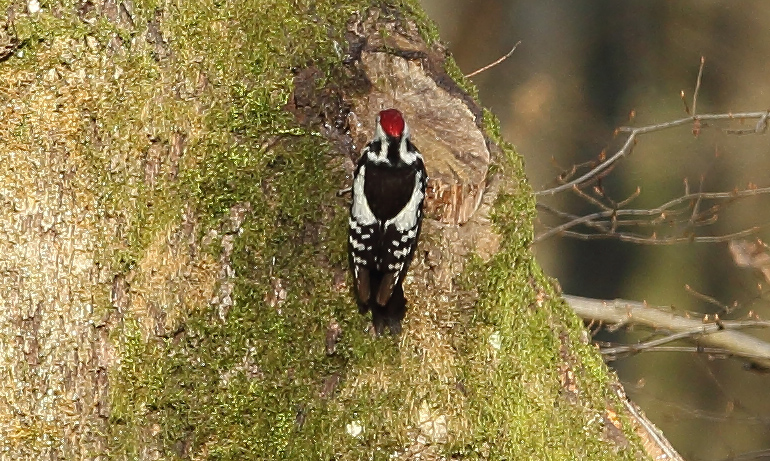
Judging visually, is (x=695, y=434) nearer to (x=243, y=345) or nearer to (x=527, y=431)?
(x=527, y=431)

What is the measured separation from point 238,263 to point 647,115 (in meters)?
6.58

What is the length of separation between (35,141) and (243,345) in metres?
0.70

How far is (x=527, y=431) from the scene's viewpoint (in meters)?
2.17

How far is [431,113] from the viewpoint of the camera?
7.75 ft

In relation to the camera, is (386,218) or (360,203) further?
(386,218)

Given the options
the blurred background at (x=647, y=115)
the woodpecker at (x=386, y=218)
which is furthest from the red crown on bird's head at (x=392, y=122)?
the blurred background at (x=647, y=115)

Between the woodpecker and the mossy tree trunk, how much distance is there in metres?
0.04

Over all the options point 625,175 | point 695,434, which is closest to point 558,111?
point 625,175

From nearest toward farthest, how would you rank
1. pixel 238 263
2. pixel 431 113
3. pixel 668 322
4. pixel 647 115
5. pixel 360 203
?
pixel 238 263 → pixel 360 203 → pixel 431 113 → pixel 668 322 → pixel 647 115

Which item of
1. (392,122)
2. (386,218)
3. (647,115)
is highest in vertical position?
(647,115)

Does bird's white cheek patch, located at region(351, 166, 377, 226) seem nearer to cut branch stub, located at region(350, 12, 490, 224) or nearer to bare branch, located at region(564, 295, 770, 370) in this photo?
cut branch stub, located at region(350, 12, 490, 224)

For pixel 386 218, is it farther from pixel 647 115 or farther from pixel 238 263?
pixel 647 115

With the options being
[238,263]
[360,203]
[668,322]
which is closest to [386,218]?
[360,203]

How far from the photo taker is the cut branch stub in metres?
2.20
